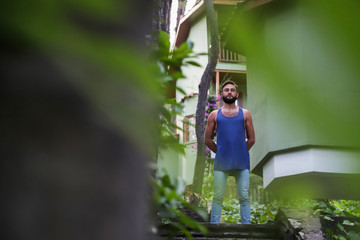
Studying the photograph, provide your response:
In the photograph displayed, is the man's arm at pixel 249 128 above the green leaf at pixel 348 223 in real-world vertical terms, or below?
above

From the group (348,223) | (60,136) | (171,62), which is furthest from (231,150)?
(60,136)

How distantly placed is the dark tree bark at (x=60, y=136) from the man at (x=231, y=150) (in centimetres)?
542

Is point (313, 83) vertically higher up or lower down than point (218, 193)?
higher up

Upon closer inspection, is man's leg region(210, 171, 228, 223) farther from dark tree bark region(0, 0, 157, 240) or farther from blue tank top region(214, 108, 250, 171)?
dark tree bark region(0, 0, 157, 240)

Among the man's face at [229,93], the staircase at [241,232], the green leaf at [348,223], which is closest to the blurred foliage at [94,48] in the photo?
the staircase at [241,232]

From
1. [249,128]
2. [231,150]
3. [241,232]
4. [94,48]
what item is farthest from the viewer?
[249,128]

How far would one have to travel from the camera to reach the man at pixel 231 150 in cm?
578

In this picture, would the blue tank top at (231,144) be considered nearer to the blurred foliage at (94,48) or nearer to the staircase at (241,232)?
the staircase at (241,232)

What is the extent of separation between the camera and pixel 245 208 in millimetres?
5730

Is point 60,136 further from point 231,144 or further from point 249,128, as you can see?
point 249,128

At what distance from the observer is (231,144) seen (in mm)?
5855

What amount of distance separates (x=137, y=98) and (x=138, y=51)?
4 centimetres

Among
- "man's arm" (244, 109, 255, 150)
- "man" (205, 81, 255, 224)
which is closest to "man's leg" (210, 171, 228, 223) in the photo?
"man" (205, 81, 255, 224)

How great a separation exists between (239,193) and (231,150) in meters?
0.48
